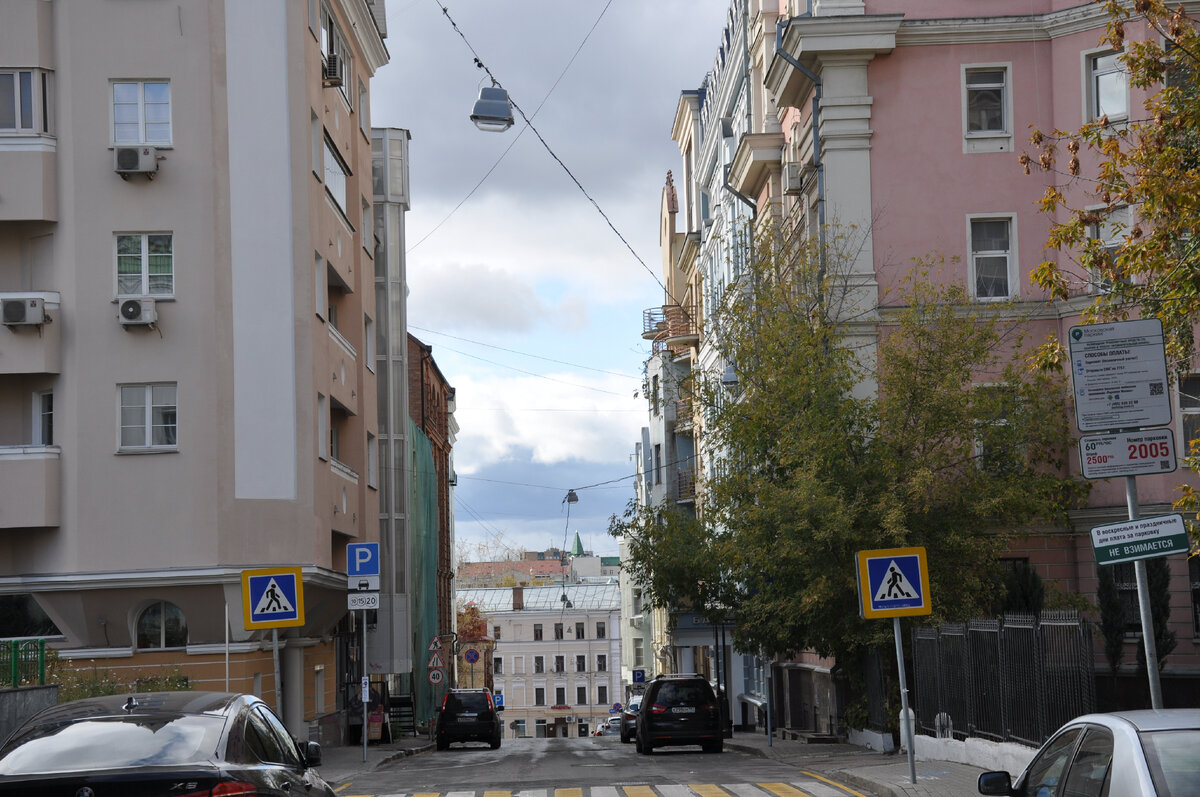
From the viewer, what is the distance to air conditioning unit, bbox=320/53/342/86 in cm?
3150

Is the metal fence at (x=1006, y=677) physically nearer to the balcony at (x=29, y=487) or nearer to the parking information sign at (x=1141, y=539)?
the parking information sign at (x=1141, y=539)

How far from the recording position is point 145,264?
90.1ft

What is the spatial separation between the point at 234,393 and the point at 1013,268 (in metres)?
16.5

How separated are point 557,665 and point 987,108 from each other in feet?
312

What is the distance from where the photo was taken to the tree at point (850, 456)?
23.9 meters

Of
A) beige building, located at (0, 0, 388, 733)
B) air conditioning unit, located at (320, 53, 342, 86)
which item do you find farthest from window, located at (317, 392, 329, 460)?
air conditioning unit, located at (320, 53, 342, 86)

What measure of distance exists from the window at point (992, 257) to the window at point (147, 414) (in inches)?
658

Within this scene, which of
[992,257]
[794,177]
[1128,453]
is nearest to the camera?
[1128,453]

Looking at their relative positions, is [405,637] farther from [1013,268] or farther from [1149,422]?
[1149,422]

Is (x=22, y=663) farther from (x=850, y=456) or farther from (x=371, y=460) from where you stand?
(x=371, y=460)

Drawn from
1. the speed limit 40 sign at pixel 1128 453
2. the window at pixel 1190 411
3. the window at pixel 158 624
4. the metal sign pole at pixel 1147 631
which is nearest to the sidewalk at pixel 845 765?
the window at pixel 158 624

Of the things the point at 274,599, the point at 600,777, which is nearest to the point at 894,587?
the point at 600,777

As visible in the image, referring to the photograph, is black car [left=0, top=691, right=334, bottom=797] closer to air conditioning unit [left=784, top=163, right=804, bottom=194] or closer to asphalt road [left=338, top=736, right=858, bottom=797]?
asphalt road [left=338, top=736, right=858, bottom=797]

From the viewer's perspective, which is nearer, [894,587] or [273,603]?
[894,587]
